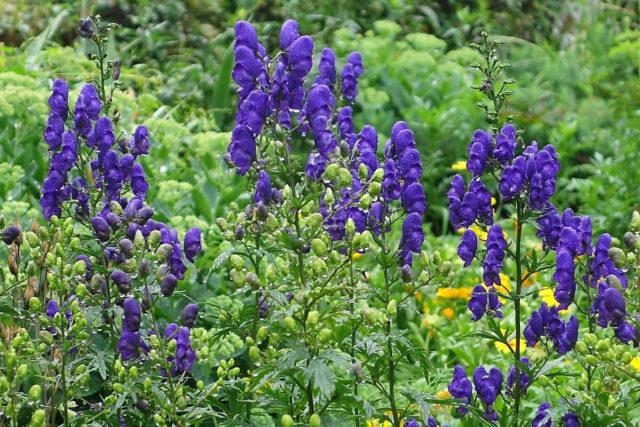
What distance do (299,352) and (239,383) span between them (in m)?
0.60

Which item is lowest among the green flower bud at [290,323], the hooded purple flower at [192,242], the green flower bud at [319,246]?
the hooded purple flower at [192,242]

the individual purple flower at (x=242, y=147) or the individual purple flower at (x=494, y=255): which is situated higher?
the individual purple flower at (x=242, y=147)

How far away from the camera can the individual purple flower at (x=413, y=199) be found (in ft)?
9.76

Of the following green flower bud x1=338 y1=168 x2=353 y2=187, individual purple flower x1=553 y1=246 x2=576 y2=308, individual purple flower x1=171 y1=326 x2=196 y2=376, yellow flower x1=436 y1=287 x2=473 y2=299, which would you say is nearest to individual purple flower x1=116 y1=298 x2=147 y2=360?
individual purple flower x1=171 y1=326 x2=196 y2=376

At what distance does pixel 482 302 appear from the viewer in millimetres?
3141

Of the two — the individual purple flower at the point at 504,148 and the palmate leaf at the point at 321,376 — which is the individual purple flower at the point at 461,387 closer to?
the individual purple flower at the point at 504,148

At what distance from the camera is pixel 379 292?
282 cm

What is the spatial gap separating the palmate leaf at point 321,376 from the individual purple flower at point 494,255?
30.3 inches

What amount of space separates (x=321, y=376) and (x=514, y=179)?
2.91 ft

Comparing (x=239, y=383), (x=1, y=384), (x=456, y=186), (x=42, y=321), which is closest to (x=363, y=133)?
(x=456, y=186)

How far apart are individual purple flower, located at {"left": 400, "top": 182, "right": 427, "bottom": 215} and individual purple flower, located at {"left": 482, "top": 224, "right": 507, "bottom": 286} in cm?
22

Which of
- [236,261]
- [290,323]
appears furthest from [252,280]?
[290,323]

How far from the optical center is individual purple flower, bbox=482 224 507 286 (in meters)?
3.04

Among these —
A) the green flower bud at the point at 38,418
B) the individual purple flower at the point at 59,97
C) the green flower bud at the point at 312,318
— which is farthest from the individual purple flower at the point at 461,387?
the individual purple flower at the point at 59,97
